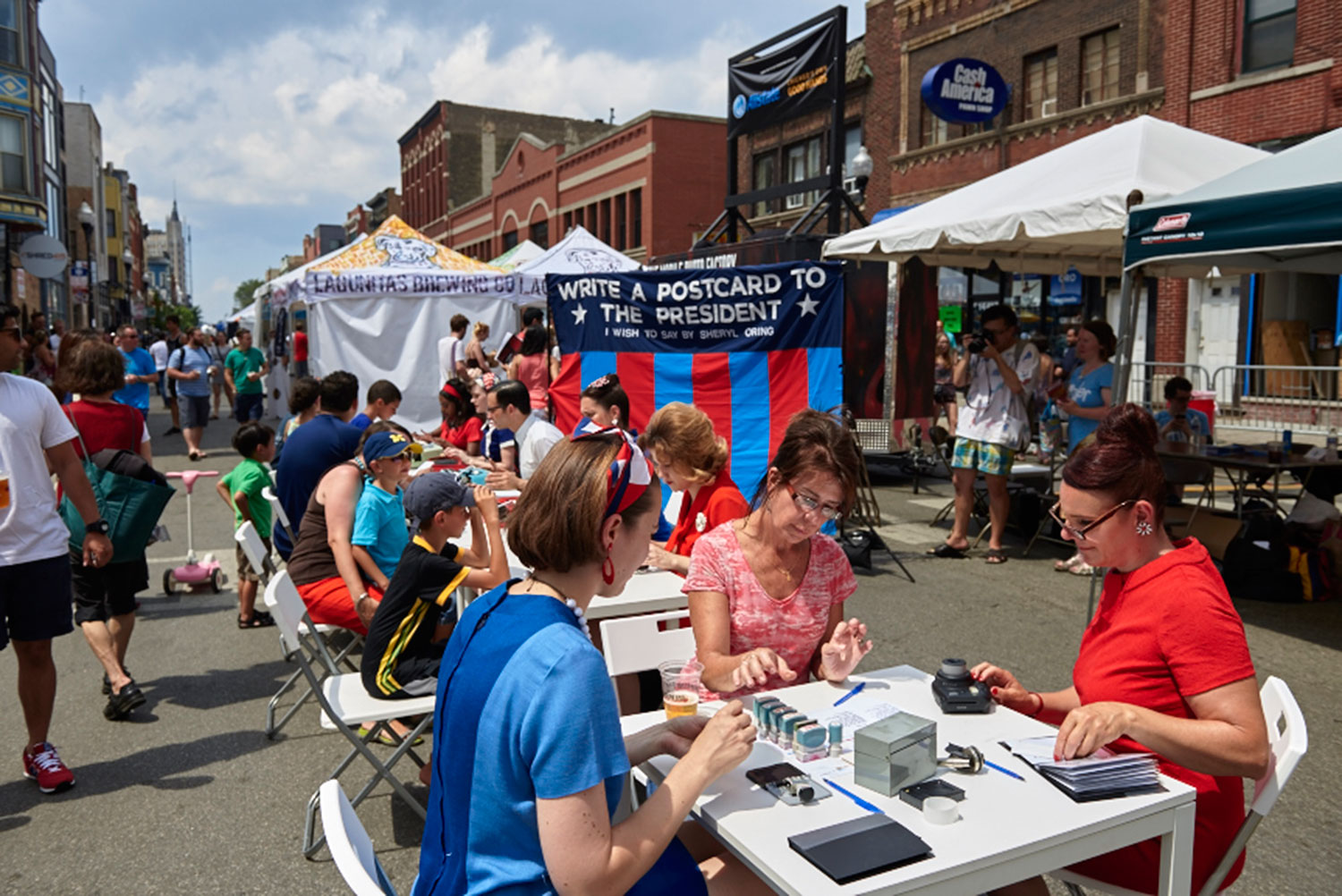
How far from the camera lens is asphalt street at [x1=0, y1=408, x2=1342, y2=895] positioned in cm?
334

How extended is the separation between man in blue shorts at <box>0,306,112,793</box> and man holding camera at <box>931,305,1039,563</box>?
6.26m

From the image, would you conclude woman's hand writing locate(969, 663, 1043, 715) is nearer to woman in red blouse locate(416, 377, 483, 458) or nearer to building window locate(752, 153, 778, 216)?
woman in red blouse locate(416, 377, 483, 458)

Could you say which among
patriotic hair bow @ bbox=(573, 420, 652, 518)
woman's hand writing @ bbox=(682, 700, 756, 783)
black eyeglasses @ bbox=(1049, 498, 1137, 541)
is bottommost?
woman's hand writing @ bbox=(682, 700, 756, 783)

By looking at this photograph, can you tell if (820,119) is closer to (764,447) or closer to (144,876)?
(764,447)

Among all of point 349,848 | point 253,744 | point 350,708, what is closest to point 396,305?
point 253,744

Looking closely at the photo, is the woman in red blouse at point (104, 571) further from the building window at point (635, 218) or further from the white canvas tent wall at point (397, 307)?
the building window at point (635, 218)

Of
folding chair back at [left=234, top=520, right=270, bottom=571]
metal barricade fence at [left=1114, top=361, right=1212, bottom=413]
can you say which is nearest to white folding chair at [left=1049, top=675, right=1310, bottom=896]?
folding chair back at [left=234, top=520, right=270, bottom=571]

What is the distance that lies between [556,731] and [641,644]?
5.66ft

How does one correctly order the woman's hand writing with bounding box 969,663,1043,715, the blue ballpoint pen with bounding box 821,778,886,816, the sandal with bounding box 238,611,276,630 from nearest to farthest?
the blue ballpoint pen with bounding box 821,778,886,816 < the woman's hand writing with bounding box 969,663,1043,715 < the sandal with bounding box 238,611,276,630

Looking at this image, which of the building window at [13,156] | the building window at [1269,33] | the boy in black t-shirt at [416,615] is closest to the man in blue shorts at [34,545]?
the boy in black t-shirt at [416,615]

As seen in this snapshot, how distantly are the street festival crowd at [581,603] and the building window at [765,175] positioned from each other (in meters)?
24.1

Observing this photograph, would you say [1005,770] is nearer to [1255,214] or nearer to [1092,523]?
[1092,523]

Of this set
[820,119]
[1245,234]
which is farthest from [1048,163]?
[820,119]

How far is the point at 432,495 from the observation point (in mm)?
3869
